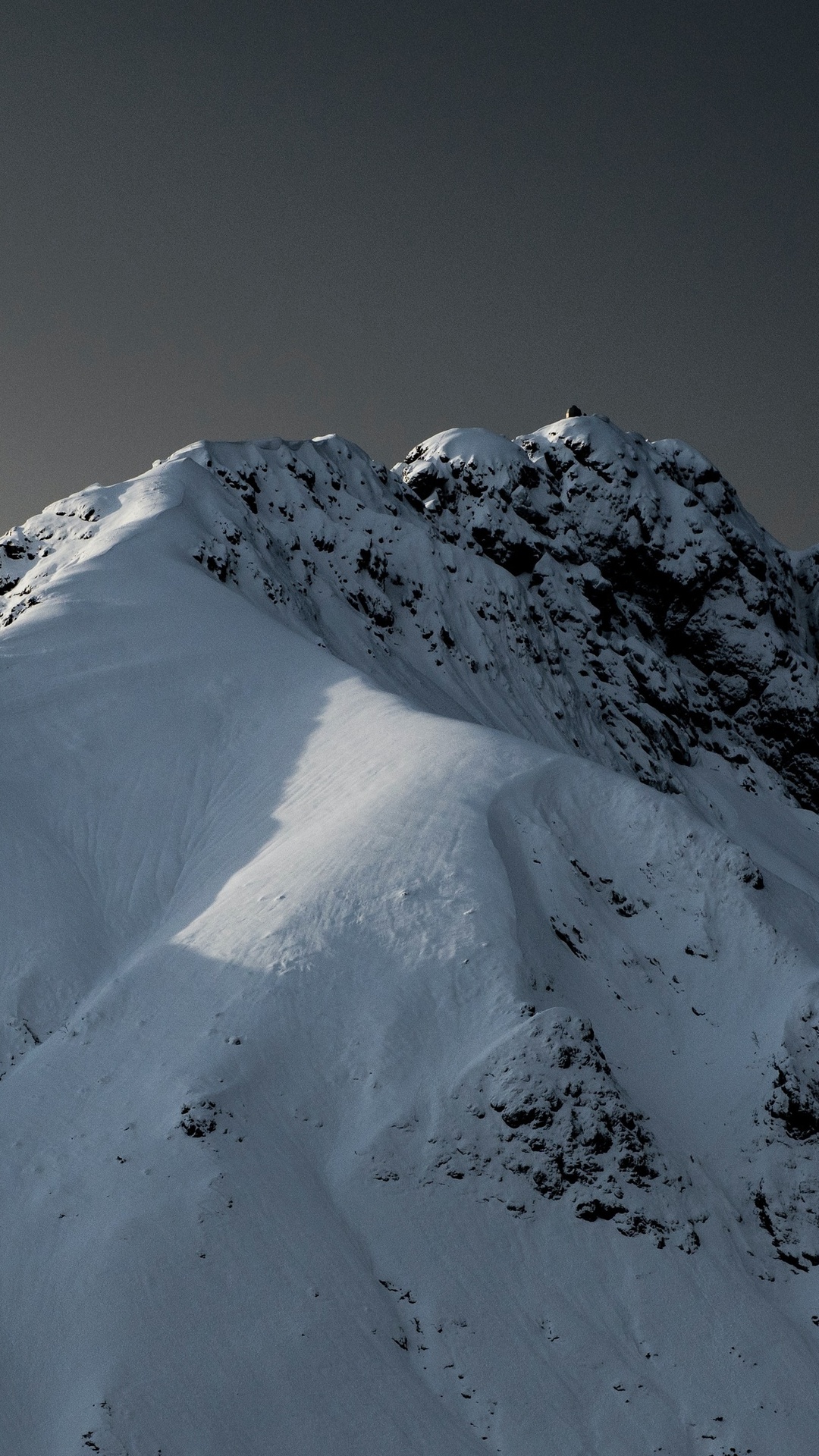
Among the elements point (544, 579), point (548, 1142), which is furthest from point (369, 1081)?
point (544, 579)

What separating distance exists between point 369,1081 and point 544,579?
6793cm

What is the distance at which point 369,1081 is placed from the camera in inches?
836

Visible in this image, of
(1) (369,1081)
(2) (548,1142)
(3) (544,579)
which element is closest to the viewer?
(2) (548,1142)

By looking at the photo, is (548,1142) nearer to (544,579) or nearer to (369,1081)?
(369,1081)

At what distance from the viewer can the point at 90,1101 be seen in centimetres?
2069

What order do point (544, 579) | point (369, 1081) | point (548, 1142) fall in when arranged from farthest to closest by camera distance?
1. point (544, 579)
2. point (369, 1081)
3. point (548, 1142)

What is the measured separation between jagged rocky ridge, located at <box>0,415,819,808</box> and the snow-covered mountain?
630 inches

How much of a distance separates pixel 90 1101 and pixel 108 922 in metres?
6.67

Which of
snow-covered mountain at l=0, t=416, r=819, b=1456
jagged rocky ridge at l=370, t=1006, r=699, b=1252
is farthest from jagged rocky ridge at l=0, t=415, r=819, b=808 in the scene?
jagged rocky ridge at l=370, t=1006, r=699, b=1252

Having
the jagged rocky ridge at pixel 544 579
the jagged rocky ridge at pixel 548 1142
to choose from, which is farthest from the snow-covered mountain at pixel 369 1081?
the jagged rocky ridge at pixel 544 579

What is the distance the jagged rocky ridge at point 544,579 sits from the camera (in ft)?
199

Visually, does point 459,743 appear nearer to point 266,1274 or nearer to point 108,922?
point 108,922

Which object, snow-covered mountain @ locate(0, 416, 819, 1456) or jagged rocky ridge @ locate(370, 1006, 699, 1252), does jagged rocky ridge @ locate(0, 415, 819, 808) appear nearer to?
snow-covered mountain @ locate(0, 416, 819, 1456)

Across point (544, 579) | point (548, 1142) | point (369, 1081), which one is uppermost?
point (544, 579)
